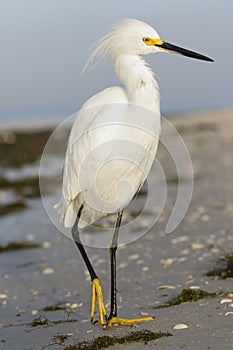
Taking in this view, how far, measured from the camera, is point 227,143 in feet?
113

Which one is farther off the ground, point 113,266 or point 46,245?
point 113,266

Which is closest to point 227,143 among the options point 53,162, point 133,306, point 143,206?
point 53,162

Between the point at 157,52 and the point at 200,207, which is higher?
the point at 157,52

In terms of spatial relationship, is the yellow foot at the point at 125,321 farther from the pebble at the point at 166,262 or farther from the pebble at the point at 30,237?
the pebble at the point at 30,237

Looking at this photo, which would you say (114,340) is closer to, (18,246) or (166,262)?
(166,262)

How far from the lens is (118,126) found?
727 centimetres

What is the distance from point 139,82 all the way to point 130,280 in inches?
157

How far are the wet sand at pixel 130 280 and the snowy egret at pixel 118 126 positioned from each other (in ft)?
2.03

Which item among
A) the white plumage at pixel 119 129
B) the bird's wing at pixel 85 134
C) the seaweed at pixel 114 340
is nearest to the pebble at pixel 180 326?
the seaweed at pixel 114 340

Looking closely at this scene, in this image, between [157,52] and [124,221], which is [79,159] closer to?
[157,52]

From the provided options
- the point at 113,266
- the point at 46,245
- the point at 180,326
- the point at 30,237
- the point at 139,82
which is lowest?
the point at 30,237

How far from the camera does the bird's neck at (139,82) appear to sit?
7.24 m

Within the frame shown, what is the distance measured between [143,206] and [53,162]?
16189 millimetres

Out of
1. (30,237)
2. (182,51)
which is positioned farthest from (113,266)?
(30,237)
